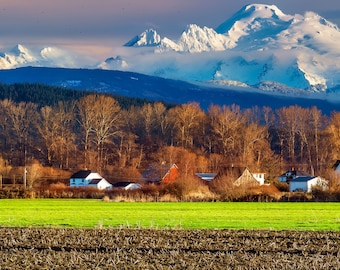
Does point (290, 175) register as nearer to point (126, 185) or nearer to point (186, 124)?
point (186, 124)

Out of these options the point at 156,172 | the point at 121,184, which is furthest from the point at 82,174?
the point at 156,172

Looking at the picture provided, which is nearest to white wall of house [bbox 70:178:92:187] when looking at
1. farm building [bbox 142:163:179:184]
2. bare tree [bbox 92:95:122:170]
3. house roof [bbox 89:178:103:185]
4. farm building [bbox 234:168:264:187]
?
house roof [bbox 89:178:103:185]

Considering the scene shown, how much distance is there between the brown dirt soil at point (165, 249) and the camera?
2312 cm

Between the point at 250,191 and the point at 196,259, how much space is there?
55305 mm

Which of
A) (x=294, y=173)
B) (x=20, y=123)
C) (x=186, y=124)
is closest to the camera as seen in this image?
(x=294, y=173)

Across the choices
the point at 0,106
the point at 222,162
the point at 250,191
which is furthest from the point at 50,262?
the point at 0,106

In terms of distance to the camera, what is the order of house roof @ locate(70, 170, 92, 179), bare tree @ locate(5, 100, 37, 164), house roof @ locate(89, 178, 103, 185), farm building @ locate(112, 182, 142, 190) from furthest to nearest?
bare tree @ locate(5, 100, 37, 164) → house roof @ locate(70, 170, 92, 179) → house roof @ locate(89, 178, 103, 185) → farm building @ locate(112, 182, 142, 190)

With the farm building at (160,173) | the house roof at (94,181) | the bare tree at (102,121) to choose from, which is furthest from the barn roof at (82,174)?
the bare tree at (102,121)

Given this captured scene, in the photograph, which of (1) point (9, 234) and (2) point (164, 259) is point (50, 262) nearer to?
(2) point (164, 259)

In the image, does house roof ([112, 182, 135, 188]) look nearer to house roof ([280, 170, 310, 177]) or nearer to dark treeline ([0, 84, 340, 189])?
dark treeline ([0, 84, 340, 189])

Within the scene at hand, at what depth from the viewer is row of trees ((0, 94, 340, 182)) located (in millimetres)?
121500

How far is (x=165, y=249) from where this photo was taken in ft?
87.3

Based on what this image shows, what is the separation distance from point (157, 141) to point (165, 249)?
110703mm

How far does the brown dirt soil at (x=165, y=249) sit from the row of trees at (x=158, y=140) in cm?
7749
